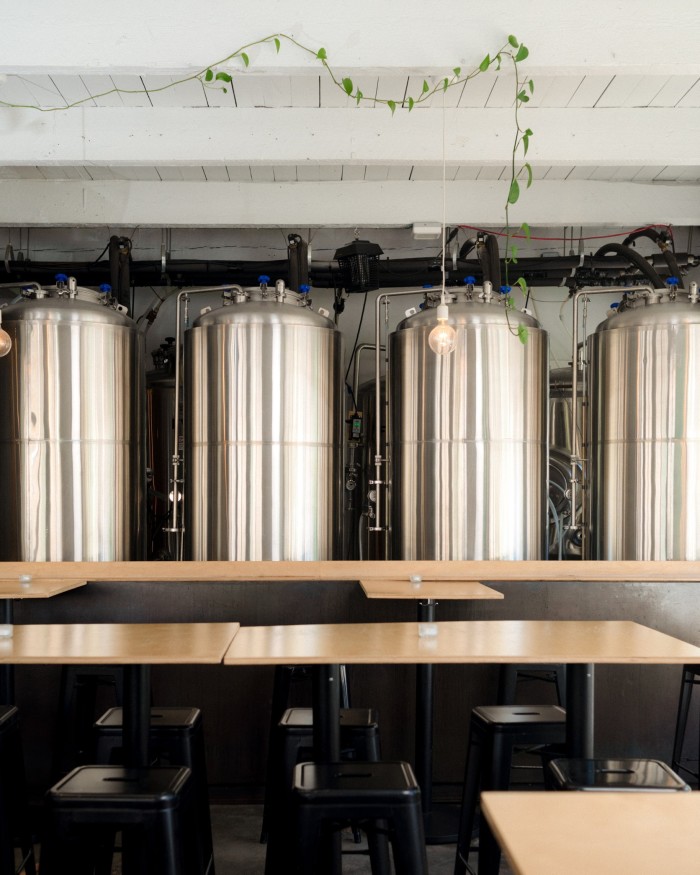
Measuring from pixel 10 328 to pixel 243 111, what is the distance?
80.6 inches

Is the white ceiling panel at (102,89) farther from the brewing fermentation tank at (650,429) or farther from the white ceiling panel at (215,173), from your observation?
the brewing fermentation tank at (650,429)

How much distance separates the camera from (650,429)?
18.0 ft

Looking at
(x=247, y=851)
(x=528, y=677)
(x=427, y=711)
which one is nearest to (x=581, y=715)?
(x=427, y=711)

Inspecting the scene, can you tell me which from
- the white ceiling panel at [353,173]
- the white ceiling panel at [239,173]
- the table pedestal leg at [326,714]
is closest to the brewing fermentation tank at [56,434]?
the white ceiling panel at [239,173]

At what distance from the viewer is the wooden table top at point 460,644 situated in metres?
2.43

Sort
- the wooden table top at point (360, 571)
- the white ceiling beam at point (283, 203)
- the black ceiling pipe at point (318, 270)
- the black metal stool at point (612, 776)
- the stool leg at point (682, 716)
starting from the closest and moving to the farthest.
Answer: the black metal stool at point (612, 776) → the stool leg at point (682, 716) → the wooden table top at point (360, 571) → the white ceiling beam at point (283, 203) → the black ceiling pipe at point (318, 270)

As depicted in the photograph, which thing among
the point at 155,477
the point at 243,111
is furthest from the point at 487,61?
the point at 155,477

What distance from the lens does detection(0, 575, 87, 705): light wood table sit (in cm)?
335

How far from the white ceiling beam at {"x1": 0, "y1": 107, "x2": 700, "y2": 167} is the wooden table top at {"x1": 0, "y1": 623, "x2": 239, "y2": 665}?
3.14 metres

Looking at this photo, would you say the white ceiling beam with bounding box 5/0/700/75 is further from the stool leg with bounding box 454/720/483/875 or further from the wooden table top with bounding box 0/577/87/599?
the stool leg with bounding box 454/720/483/875

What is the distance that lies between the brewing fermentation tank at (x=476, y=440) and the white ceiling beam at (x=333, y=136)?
102 centimetres

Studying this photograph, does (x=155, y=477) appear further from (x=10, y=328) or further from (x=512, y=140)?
(x=512, y=140)

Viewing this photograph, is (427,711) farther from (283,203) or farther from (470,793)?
(283,203)

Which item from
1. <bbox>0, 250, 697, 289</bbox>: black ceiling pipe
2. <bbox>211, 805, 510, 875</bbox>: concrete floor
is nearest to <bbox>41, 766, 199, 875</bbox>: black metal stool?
<bbox>211, 805, 510, 875</bbox>: concrete floor
